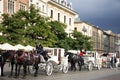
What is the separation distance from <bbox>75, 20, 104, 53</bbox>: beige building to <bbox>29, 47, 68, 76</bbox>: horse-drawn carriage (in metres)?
67.9

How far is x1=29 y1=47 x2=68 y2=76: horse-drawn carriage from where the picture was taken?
27.5 m

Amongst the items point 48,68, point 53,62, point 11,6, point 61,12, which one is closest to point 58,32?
point 11,6

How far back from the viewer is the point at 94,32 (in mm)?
112375

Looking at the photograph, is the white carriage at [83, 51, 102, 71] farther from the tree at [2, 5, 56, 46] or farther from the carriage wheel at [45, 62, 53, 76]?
the carriage wheel at [45, 62, 53, 76]

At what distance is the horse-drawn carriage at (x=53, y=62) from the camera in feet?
90.3

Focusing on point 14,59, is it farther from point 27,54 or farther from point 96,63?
point 96,63

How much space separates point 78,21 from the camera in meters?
101

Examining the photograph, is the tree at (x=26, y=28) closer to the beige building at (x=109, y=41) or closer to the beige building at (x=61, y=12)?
the beige building at (x=61, y=12)

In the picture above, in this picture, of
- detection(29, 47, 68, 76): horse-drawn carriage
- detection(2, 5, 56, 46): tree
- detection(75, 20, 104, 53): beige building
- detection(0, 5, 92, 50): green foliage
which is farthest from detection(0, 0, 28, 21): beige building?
detection(75, 20, 104, 53): beige building

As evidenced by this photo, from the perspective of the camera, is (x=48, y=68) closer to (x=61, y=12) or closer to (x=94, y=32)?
(x=61, y=12)

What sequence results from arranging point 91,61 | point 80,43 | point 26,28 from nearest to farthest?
point 91,61 → point 26,28 → point 80,43

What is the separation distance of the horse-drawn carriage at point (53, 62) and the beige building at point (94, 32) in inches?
2672

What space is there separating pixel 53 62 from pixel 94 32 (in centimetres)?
8420

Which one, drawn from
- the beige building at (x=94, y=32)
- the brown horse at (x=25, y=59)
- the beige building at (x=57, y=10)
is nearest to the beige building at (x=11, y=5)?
the beige building at (x=57, y=10)
